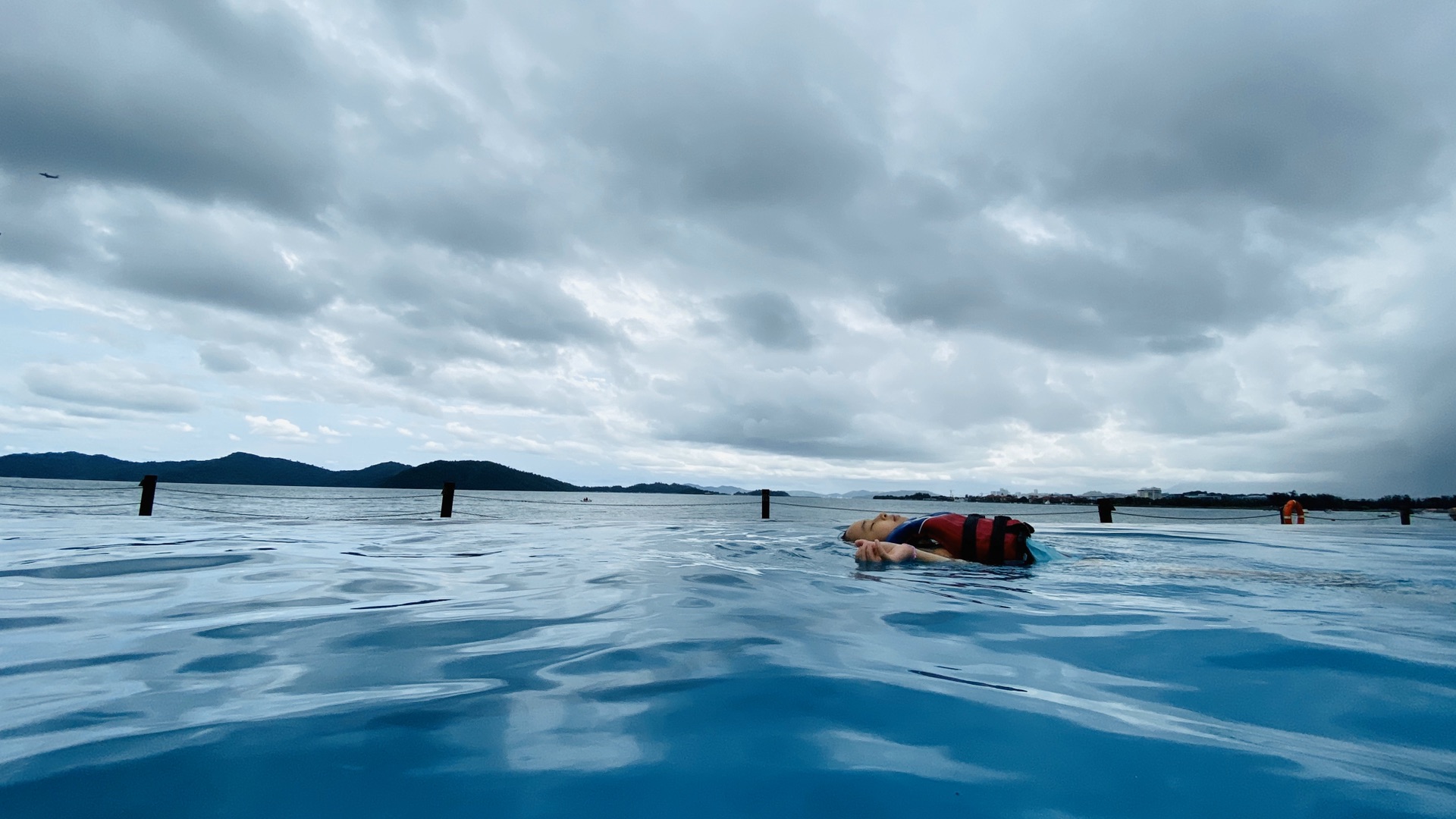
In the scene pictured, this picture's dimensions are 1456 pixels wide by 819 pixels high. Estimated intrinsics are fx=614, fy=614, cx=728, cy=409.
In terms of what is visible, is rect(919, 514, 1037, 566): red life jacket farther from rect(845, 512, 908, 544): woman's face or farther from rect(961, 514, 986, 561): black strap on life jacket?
rect(845, 512, 908, 544): woman's face

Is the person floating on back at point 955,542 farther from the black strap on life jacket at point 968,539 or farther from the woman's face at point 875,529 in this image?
the woman's face at point 875,529

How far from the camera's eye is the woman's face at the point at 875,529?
29.4 ft

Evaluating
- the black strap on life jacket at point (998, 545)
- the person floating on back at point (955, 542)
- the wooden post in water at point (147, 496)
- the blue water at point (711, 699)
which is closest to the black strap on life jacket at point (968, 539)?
the person floating on back at point (955, 542)

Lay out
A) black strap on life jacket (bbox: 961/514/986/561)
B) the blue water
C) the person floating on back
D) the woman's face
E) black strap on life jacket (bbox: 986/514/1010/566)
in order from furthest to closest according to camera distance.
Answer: the woman's face
black strap on life jacket (bbox: 961/514/986/561)
black strap on life jacket (bbox: 986/514/1010/566)
the person floating on back
the blue water

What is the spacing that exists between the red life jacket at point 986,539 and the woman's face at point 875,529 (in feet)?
2.96

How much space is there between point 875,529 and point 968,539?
1639mm

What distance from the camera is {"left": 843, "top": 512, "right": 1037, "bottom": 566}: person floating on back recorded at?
7.12 meters

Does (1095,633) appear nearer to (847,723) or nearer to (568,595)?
(847,723)

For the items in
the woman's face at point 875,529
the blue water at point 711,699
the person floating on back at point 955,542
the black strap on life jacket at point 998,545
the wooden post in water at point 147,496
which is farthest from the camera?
the wooden post in water at point 147,496

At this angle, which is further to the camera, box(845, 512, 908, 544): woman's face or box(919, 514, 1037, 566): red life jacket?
box(845, 512, 908, 544): woman's face

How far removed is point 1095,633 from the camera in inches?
135

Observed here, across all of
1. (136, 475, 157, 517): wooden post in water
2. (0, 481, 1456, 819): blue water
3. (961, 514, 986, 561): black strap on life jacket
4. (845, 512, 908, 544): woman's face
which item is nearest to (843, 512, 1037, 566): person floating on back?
(961, 514, 986, 561): black strap on life jacket

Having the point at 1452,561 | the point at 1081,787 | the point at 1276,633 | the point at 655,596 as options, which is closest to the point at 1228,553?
the point at 1452,561

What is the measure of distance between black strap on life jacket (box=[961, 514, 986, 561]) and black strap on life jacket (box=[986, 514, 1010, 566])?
0.68ft
